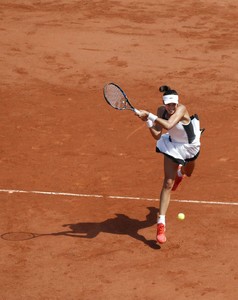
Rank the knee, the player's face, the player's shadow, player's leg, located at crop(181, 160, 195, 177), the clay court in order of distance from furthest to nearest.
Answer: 1. player's leg, located at crop(181, 160, 195, 177)
2. the player's shadow
3. the knee
4. the player's face
5. the clay court

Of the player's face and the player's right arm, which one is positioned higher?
the player's face

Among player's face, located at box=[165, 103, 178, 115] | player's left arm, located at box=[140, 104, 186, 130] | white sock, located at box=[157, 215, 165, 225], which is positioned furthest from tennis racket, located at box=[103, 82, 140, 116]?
white sock, located at box=[157, 215, 165, 225]

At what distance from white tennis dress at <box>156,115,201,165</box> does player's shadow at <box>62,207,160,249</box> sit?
47.4 inches

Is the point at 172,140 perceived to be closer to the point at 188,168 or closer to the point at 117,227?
the point at 188,168

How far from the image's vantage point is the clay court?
42.8 ft

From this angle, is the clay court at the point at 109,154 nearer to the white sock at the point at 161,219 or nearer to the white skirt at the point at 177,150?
the white sock at the point at 161,219

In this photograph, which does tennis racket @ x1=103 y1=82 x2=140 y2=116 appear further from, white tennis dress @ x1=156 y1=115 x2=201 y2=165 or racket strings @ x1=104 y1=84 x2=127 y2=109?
white tennis dress @ x1=156 y1=115 x2=201 y2=165

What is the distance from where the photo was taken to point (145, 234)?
559 inches

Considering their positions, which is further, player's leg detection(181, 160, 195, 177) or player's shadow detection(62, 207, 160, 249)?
player's leg detection(181, 160, 195, 177)

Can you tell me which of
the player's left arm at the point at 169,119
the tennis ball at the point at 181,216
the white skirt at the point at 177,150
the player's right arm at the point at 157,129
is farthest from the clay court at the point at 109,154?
the player's left arm at the point at 169,119

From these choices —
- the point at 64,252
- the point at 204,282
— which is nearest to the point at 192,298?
the point at 204,282

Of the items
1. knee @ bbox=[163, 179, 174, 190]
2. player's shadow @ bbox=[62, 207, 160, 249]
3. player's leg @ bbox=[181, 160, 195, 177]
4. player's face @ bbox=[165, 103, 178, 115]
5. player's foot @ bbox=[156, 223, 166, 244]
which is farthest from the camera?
player's leg @ bbox=[181, 160, 195, 177]

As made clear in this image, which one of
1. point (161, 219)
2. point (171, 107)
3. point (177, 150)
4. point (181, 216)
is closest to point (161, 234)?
point (161, 219)

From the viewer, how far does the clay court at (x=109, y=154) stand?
13.0 meters
